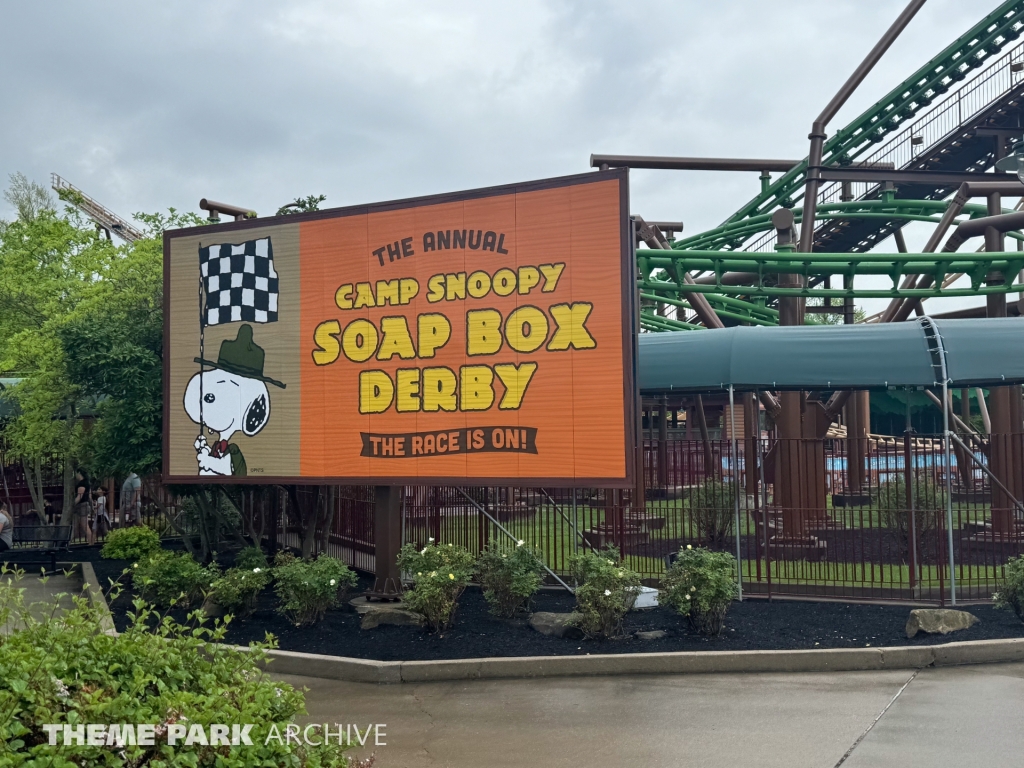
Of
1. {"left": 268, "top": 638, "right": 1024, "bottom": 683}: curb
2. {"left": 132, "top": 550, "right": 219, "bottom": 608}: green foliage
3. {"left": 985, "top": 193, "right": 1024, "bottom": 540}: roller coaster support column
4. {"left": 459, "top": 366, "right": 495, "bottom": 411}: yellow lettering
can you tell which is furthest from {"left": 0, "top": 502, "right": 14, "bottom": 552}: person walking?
{"left": 985, "top": 193, "right": 1024, "bottom": 540}: roller coaster support column

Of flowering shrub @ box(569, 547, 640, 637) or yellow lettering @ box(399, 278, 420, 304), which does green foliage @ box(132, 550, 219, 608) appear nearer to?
yellow lettering @ box(399, 278, 420, 304)

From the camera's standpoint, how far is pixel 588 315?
10.5 meters

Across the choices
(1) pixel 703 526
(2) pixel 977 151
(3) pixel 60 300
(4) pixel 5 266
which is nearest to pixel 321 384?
(1) pixel 703 526

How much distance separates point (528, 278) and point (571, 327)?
776 mm

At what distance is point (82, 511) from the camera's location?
20.5m

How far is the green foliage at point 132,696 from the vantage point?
3631 mm

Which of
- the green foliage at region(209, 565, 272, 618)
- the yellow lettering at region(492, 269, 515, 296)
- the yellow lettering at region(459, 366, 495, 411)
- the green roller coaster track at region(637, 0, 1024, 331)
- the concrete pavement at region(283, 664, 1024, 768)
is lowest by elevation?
the concrete pavement at region(283, 664, 1024, 768)

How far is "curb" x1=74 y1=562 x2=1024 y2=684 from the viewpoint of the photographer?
9.23 meters

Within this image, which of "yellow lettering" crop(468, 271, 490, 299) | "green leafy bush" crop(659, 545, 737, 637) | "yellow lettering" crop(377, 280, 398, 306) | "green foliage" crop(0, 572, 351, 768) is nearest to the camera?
"green foliage" crop(0, 572, 351, 768)

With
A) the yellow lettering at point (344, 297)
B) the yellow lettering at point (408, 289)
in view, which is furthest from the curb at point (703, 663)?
the yellow lettering at point (344, 297)

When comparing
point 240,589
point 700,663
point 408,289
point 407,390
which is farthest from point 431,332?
point 700,663

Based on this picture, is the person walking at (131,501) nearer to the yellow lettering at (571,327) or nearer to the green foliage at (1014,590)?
the yellow lettering at (571,327)

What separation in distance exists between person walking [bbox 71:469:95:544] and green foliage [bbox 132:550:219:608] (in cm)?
901

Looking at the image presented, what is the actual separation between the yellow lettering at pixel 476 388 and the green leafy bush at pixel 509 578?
1.82 m
